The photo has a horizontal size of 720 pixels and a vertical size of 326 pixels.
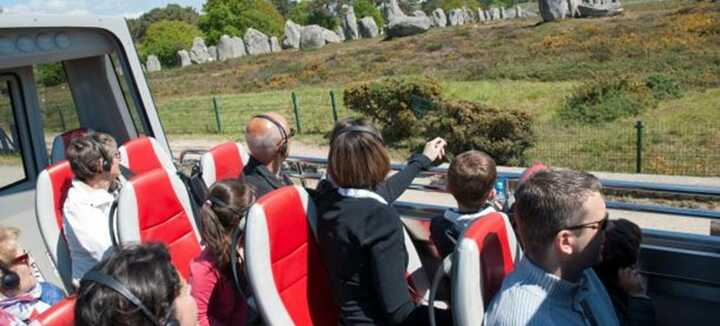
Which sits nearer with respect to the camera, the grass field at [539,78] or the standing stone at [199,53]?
the grass field at [539,78]

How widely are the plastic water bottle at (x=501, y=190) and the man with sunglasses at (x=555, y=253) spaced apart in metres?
1.15

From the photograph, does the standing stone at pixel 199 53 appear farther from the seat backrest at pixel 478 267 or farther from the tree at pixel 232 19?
the seat backrest at pixel 478 267

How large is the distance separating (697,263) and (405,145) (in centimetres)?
927

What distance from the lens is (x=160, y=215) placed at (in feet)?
10.3

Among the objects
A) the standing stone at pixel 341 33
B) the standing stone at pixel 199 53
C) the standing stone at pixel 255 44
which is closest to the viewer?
the standing stone at pixel 199 53

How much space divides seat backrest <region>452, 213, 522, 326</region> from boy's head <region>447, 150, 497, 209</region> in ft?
0.92

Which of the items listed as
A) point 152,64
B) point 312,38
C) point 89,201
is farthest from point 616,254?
point 152,64

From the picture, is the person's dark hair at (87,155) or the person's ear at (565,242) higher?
the person's dark hair at (87,155)

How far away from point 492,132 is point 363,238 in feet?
26.1

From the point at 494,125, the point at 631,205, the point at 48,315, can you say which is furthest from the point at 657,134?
the point at 48,315

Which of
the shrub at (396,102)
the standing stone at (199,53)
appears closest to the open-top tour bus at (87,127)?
the shrub at (396,102)

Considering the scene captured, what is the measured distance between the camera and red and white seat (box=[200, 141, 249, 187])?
3600 mm

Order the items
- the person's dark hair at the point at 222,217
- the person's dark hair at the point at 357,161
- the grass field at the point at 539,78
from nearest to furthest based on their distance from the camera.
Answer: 1. the person's dark hair at the point at 357,161
2. the person's dark hair at the point at 222,217
3. the grass field at the point at 539,78

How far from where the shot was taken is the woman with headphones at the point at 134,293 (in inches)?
57.4
